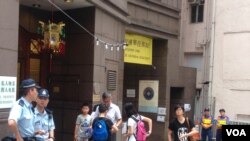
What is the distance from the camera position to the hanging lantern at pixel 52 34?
31.3ft

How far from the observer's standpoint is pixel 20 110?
511 centimetres

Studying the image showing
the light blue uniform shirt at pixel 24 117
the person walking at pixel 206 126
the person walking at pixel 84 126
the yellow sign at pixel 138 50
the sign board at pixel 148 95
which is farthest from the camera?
the sign board at pixel 148 95

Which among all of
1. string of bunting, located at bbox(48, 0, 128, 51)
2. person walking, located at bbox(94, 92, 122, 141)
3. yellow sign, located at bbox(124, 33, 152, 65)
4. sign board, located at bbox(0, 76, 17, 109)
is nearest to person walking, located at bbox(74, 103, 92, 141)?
person walking, located at bbox(94, 92, 122, 141)

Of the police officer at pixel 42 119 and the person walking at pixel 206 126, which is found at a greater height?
the police officer at pixel 42 119

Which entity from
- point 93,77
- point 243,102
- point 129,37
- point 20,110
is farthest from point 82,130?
point 243,102

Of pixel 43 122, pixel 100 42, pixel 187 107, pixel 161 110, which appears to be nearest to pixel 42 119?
pixel 43 122

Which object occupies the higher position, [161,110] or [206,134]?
[161,110]

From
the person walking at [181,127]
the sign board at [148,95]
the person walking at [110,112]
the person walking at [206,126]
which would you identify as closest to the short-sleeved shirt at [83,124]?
the person walking at [110,112]

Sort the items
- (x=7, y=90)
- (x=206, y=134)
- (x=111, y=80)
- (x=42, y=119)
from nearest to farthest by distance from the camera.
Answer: (x=42, y=119) → (x=7, y=90) → (x=111, y=80) → (x=206, y=134)

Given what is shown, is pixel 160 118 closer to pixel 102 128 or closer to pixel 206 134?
pixel 206 134

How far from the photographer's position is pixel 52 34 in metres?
9.55

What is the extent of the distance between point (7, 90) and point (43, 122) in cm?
139

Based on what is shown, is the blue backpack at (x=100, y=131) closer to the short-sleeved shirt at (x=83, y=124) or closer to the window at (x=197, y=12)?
the short-sleeved shirt at (x=83, y=124)

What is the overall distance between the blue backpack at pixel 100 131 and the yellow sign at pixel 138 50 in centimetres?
612
